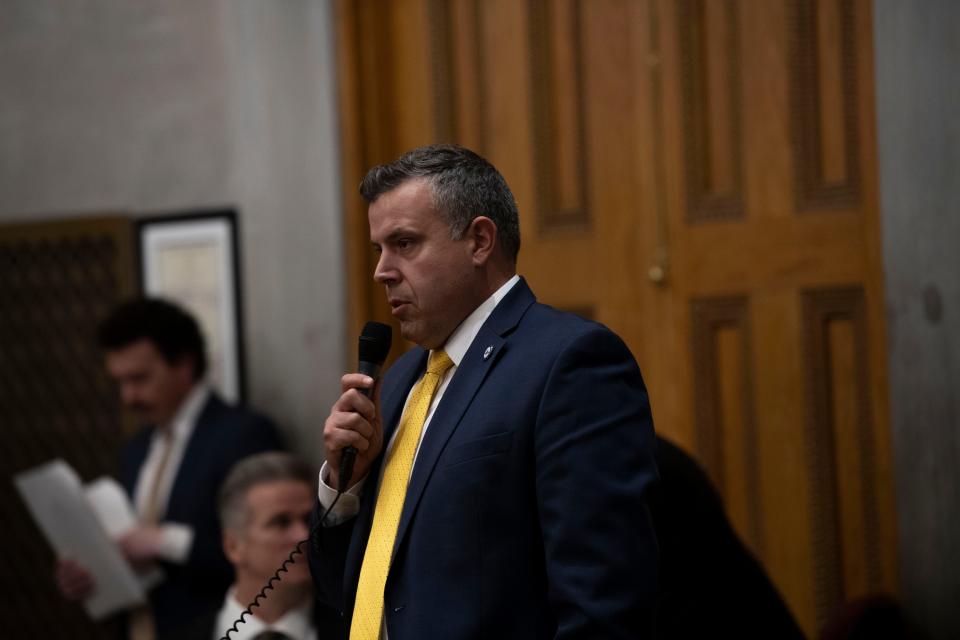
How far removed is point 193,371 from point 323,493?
2.39 metres

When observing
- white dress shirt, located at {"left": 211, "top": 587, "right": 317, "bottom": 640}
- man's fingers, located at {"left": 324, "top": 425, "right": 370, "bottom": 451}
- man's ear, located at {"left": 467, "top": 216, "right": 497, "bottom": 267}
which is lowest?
white dress shirt, located at {"left": 211, "top": 587, "right": 317, "bottom": 640}

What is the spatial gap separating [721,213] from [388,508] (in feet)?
7.21

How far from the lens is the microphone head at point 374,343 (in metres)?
2.17

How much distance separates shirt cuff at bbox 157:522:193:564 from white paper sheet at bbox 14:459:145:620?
0.39ft

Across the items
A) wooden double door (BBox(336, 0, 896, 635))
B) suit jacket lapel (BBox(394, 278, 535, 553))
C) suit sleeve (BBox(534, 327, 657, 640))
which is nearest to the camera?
suit sleeve (BBox(534, 327, 657, 640))

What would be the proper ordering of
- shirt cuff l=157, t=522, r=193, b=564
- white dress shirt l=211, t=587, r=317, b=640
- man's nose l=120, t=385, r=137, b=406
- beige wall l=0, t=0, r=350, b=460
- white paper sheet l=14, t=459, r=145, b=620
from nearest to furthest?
1. white dress shirt l=211, t=587, r=317, b=640
2. white paper sheet l=14, t=459, r=145, b=620
3. shirt cuff l=157, t=522, r=193, b=564
4. man's nose l=120, t=385, r=137, b=406
5. beige wall l=0, t=0, r=350, b=460

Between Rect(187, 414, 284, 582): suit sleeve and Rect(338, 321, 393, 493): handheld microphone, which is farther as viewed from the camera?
Rect(187, 414, 284, 582): suit sleeve

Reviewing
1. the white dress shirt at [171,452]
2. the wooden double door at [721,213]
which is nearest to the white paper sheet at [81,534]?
the white dress shirt at [171,452]

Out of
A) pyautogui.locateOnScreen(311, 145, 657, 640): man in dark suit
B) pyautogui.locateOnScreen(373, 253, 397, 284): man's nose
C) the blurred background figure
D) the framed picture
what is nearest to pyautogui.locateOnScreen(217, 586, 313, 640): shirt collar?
the blurred background figure

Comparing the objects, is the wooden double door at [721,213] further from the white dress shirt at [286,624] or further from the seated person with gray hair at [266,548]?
the white dress shirt at [286,624]

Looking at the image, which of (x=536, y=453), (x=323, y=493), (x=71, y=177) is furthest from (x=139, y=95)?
(x=536, y=453)

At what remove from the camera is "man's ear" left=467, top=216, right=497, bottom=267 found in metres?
2.13

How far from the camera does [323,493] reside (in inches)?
87.8

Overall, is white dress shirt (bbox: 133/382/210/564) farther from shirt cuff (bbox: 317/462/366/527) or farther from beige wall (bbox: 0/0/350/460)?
shirt cuff (bbox: 317/462/366/527)
